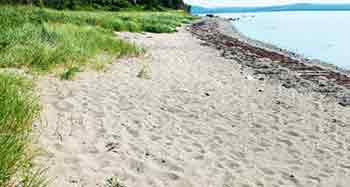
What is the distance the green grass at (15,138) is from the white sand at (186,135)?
30 centimetres

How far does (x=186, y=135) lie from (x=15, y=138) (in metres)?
3.05

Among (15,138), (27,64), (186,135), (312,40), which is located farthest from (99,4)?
(15,138)

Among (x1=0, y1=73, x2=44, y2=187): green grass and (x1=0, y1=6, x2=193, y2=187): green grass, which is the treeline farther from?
(x1=0, y1=73, x2=44, y2=187): green grass

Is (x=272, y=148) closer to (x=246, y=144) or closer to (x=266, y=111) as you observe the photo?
(x=246, y=144)

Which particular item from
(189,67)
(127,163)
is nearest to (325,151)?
(127,163)

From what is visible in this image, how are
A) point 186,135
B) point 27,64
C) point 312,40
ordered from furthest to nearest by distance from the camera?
point 312,40, point 27,64, point 186,135

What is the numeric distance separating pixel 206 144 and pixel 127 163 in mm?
1592

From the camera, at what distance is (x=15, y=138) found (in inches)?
164

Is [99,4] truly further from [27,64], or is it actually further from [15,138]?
[15,138]

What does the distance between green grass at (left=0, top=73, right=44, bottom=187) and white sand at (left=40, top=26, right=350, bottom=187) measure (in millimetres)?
301

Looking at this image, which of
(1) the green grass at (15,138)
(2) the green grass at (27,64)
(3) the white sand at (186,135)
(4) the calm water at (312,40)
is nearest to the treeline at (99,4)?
(4) the calm water at (312,40)

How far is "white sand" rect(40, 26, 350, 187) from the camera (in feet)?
16.1

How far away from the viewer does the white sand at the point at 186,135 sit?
193 inches

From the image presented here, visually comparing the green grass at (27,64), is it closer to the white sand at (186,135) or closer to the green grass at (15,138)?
the green grass at (15,138)
